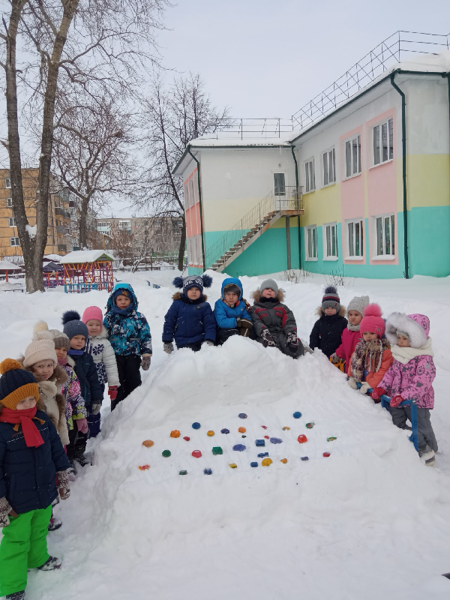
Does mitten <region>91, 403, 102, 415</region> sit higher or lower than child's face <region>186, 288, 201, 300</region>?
→ lower

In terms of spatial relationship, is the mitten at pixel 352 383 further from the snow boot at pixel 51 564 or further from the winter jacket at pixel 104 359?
the snow boot at pixel 51 564

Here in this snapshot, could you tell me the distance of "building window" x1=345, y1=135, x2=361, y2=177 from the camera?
15133mm

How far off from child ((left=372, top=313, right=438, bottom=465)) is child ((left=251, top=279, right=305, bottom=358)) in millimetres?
1078

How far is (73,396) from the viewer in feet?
12.0

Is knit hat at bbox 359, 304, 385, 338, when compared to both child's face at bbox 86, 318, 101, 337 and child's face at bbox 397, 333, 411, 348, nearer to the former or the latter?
child's face at bbox 397, 333, 411, 348

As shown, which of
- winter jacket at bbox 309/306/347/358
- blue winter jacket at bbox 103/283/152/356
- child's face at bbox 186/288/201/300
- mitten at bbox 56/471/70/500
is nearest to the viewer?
mitten at bbox 56/471/70/500

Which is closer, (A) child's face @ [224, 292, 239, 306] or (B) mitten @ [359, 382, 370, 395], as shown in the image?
(B) mitten @ [359, 382, 370, 395]

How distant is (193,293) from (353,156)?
499 inches

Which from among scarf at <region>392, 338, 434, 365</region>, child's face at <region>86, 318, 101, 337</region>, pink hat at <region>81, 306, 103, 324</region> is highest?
pink hat at <region>81, 306, 103, 324</region>

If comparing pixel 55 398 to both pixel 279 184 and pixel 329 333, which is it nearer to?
pixel 329 333

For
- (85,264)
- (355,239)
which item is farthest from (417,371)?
(85,264)

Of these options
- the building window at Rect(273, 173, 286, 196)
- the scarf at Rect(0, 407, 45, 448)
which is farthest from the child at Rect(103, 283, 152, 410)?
the building window at Rect(273, 173, 286, 196)

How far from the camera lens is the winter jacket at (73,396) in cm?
362

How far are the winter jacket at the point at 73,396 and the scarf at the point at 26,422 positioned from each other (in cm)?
98
